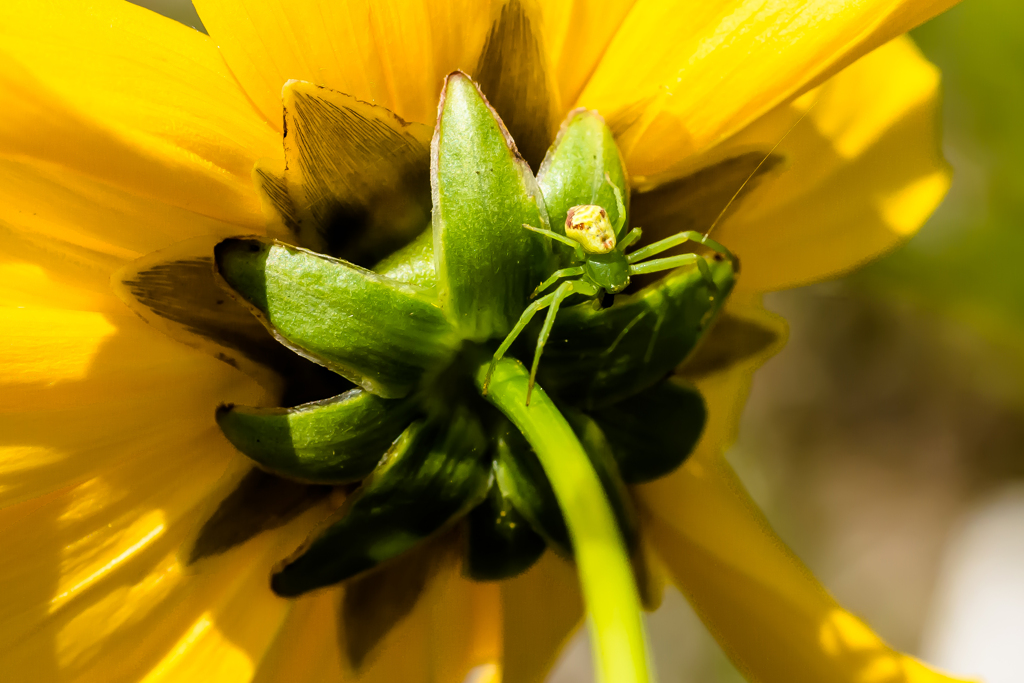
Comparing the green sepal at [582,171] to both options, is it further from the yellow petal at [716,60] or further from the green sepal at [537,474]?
the green sepal at [537,474]

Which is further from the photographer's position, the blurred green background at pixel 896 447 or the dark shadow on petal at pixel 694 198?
the blurred green background at pixel 896 447

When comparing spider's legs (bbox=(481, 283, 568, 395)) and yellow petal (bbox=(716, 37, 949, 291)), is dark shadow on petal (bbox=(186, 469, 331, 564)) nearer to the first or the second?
spider's legs (bbox=(481, 283, 568, 395))

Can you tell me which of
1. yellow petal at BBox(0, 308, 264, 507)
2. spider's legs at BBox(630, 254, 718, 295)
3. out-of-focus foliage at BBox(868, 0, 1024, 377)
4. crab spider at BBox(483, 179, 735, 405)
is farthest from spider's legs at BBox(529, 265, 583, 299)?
out-of-focus foliage at BBox(868, 0, 1024, 377)

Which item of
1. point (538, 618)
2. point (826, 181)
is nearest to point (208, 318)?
point (538, 618)

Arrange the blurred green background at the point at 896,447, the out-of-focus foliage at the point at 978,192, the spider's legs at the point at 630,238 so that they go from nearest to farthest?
the spider's legs at the point at 630,238, the out-of-focus foliage at the point at 978,192, the blurred green background at the point at 896,447

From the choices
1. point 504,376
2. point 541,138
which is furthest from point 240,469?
point 541,138

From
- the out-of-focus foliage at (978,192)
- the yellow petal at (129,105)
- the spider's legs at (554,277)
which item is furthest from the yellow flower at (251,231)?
the out-of-focus foliage at (978,192)
